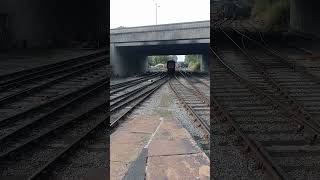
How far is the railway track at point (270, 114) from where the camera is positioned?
7.28m

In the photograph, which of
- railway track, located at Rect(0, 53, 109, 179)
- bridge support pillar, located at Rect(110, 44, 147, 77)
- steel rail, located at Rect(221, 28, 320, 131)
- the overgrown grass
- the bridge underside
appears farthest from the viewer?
the bridge underside

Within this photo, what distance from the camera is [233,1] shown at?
158 feet

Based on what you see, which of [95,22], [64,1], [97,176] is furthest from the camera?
[95,22]

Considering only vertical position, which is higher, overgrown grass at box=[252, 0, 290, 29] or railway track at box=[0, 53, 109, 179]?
overgrown grass at box=[252, 0, 290, 29]

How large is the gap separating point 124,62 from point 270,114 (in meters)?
42.0

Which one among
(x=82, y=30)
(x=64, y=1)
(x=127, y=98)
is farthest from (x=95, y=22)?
(x=127, y=98)

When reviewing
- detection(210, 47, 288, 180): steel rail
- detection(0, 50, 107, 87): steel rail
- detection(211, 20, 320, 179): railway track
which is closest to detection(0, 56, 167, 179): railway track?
detection(0, 50, 107, 87): steel rail

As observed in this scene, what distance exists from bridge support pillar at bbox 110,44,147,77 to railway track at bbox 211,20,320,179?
80.7ft

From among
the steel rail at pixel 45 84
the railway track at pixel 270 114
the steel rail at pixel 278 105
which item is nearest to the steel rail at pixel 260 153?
the railway track at pixel 270 114

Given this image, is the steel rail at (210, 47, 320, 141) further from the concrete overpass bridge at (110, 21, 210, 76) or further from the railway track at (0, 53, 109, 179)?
the concrete overpass bridge at (110, 21, 210, 76)

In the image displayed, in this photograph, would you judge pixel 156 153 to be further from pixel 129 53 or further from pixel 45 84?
pixel 129 53

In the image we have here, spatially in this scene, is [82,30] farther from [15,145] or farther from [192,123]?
[15,145]

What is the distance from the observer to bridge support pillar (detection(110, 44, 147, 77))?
150 feet

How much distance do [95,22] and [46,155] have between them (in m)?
27.2
